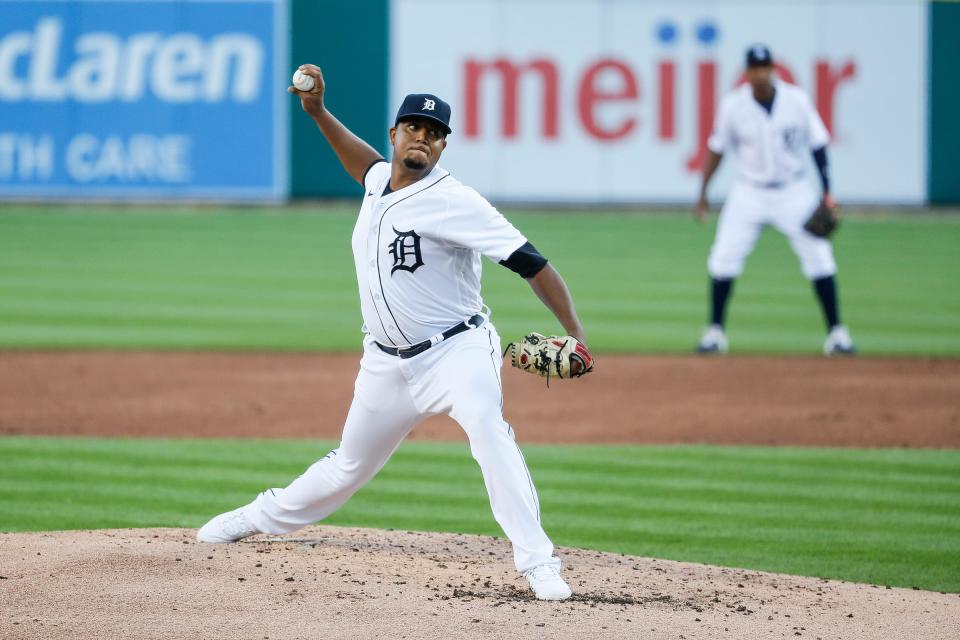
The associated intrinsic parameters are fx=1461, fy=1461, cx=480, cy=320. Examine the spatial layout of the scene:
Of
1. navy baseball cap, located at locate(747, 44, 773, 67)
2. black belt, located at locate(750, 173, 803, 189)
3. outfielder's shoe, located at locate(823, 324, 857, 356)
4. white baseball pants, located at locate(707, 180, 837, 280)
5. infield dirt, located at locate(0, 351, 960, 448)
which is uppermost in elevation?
navy baseball cap, located at locate(747, 44, 773, 67)

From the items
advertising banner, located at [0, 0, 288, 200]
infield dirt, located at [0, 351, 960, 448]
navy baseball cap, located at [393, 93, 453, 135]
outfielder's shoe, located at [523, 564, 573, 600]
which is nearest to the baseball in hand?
navy baseball cap, located at [393, 93, 453, 135]

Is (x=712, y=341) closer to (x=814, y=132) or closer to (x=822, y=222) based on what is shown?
(x=822, y=222)

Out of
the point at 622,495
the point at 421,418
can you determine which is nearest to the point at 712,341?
the point at 622,495

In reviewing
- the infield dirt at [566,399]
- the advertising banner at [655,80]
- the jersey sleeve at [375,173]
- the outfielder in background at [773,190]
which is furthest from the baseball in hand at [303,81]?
the advertising banner at [655,80]

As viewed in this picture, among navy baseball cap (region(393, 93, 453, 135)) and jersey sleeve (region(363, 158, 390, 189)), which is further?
jersey sleeve (region(363, 158, 390, 189))

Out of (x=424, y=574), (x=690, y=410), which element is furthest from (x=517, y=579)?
(x=690, y=410)

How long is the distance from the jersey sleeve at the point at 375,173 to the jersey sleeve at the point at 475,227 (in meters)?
0.47

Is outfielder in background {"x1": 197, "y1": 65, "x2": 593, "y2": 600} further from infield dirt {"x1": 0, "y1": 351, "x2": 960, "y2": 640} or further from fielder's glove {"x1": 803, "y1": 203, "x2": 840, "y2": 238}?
fielder's glove {"x1": 803, "y1": 203, "x2": 840, "y2": 238}

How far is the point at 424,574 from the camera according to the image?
17.9ft

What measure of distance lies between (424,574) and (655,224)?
55.3 feet

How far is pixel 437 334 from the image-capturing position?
17.1ft

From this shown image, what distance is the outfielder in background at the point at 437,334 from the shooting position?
16.5 ft

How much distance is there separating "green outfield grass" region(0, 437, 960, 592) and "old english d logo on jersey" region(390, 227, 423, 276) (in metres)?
1.93

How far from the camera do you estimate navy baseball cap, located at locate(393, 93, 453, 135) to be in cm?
516
